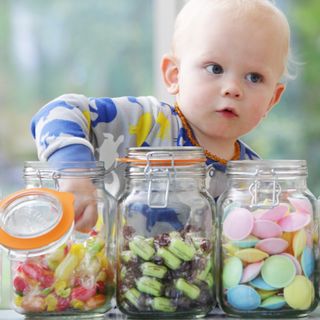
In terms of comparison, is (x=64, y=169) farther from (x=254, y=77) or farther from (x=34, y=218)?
(x=254, y=77)

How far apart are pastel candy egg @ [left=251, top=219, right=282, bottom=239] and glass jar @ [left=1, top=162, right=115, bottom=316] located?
6.1 inches

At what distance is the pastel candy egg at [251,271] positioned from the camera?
736 millimetres

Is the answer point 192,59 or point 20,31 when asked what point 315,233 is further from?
point 20,31

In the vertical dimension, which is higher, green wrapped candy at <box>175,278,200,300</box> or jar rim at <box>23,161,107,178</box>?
jar rim at <box>23,161,107,178</box>

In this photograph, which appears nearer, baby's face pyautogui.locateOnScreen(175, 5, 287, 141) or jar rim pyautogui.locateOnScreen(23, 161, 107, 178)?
jar rim pyautogui.locateOnScreen(23, 161, 107, 178)

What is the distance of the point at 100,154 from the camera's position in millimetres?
1054

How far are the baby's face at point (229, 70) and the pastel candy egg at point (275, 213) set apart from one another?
0.24 metres

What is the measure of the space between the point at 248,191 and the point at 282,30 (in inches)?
12.8

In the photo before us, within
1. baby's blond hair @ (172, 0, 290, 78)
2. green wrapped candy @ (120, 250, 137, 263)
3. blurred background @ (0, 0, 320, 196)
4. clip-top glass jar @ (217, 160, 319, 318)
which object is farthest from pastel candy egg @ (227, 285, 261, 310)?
blurred background @ (0, 0, 320, 196)

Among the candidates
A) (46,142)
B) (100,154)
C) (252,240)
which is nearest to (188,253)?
(252,240)

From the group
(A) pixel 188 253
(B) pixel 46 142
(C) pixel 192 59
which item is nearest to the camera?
(A) pixel 188 253

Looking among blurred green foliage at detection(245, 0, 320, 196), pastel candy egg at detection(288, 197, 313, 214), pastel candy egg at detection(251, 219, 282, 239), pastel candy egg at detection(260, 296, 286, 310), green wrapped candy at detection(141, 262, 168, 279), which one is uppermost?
pastel candy egg at detection(288, 197, 313, 214)

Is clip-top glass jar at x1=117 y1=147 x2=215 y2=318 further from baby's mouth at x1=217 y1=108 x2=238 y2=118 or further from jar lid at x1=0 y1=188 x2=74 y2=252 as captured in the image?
baby's mouth at x1=217 y1=108 x2=238 y2=118

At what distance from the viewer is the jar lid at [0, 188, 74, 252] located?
0.71 m
